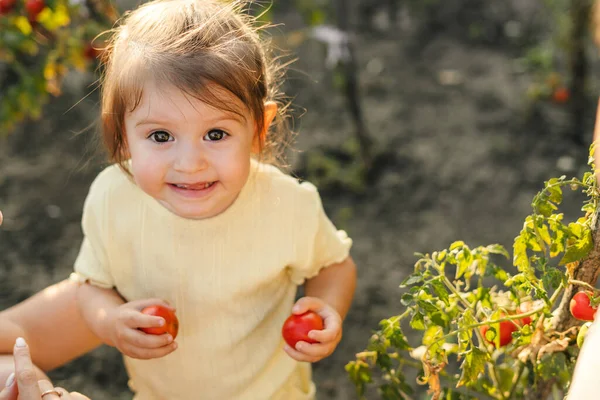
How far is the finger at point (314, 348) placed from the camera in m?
Answer: 1.36

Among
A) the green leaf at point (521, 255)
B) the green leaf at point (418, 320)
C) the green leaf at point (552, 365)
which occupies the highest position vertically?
the green leaf at point (521, 255)

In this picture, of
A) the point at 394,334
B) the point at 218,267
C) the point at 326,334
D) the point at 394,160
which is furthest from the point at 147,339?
the point at 394,160

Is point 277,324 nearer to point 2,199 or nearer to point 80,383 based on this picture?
point 80,383

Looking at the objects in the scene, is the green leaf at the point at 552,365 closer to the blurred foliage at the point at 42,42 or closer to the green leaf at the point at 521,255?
the green leaf at the point at 521,255

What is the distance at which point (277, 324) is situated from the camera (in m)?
1.57

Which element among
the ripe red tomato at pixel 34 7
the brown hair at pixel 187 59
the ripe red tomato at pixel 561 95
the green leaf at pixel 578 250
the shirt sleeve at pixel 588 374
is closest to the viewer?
the shirt sleeve at pixel 588 374

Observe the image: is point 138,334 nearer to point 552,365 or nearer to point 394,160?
point 552,365

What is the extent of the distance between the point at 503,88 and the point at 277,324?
2.47 m

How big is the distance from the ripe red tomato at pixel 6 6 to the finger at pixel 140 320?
143cm

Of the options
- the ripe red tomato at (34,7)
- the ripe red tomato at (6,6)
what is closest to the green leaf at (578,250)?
the ripe red tomato at (34,7)

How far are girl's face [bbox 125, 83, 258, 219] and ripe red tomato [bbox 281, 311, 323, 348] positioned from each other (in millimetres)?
260

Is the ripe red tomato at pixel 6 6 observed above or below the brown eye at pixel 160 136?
above

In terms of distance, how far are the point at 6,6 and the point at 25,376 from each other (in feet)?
5.21

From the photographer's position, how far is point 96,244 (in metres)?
1.50
